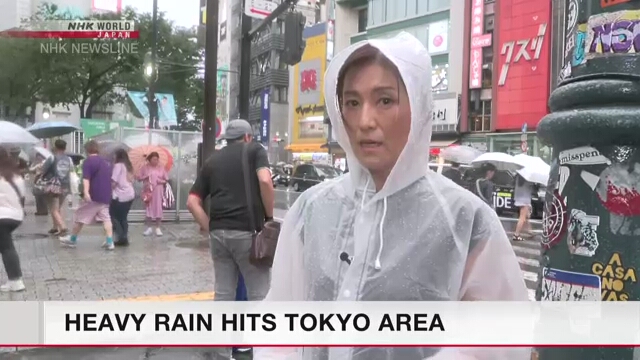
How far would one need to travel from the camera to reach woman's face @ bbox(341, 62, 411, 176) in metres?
1.54

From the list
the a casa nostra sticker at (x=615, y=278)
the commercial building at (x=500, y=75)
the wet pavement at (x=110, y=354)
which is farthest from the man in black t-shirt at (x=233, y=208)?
the commercial building at (x=500, y=75)

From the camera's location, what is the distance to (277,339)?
78.8 inches

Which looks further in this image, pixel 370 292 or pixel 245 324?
pixel 245 324

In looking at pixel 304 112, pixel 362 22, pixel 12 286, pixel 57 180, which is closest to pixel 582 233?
pixel 12 286

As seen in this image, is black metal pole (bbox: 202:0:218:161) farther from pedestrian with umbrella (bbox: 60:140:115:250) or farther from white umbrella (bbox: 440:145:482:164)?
white umbrella (bbox: 440:145:482:164)

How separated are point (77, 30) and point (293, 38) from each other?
273cm

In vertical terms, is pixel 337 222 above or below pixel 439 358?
above

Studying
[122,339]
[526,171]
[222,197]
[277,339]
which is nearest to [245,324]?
[277,339]

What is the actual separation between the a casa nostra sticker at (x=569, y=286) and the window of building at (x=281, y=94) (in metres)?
29.1

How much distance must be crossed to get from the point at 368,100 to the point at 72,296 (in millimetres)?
4937

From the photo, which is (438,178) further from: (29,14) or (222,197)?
(29,14)

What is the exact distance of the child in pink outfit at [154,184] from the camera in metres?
10.0

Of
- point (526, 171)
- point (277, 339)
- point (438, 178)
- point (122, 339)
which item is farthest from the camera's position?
point (526, 171)

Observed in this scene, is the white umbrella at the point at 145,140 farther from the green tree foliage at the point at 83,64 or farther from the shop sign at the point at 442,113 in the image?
the shop sign at the point at 442,113
